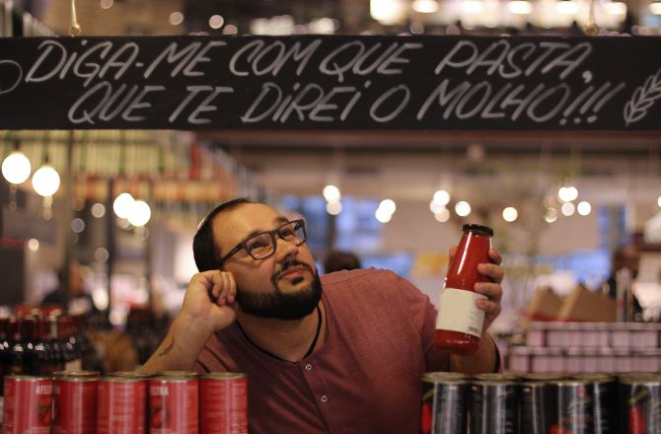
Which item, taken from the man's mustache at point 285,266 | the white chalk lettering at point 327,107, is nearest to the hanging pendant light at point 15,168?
the white chalk lettering at point 327,107

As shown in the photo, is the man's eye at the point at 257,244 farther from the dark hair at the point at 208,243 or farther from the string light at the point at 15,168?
the string light at the point at 15,168

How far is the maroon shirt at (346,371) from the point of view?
8.75ft

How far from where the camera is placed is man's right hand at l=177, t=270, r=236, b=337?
8.08 ft

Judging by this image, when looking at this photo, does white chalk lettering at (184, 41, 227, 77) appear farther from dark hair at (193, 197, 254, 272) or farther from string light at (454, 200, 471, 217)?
string light at (454, 200, 471, 217)

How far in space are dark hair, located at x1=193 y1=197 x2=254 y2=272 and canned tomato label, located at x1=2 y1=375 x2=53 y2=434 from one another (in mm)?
675

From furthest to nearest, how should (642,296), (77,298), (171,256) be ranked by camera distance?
(171,256) → (642,296) → (77,298)

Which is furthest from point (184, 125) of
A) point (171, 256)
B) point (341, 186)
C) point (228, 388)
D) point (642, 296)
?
point (171, 256)

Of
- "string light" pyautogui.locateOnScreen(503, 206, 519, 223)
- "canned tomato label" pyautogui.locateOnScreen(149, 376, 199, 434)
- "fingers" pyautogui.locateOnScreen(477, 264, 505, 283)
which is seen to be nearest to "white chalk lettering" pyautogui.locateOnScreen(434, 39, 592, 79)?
"fingers" pyautogui.locateOnScreen(477, 264, 505, 283)

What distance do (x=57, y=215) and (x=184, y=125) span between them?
413 inches

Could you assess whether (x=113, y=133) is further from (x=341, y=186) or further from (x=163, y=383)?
(x=341, y=186)

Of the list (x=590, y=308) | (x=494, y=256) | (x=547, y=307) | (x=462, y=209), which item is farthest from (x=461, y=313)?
(x=462, y=209)

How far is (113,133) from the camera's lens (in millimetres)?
7488

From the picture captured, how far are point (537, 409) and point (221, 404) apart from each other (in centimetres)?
71

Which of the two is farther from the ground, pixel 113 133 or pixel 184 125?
pixel 113 133
